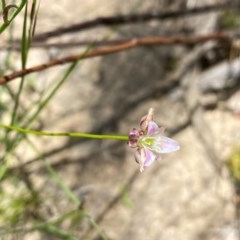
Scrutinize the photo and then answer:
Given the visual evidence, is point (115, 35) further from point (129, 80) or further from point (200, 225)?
point (200, 225)

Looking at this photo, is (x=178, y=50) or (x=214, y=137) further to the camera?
(x=178, y=50)

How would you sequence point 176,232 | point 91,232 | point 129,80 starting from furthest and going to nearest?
point 129,80, point 176,232, point 91,232

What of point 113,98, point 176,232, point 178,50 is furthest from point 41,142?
point 178,50

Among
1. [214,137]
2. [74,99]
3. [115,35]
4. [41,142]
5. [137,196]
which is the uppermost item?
[115,35]

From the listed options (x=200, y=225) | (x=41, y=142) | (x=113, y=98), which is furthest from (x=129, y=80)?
(x=200, y=225)

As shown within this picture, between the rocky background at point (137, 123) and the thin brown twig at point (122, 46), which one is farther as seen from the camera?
the rocky background at point (137, 123)

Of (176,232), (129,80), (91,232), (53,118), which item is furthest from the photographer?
(129,80)

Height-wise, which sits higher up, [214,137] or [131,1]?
[131,1]

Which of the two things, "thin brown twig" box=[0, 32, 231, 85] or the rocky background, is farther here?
the rocky background

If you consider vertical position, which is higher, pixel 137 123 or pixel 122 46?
pixel 137 123

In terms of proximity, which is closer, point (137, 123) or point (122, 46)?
point (122, 46)
